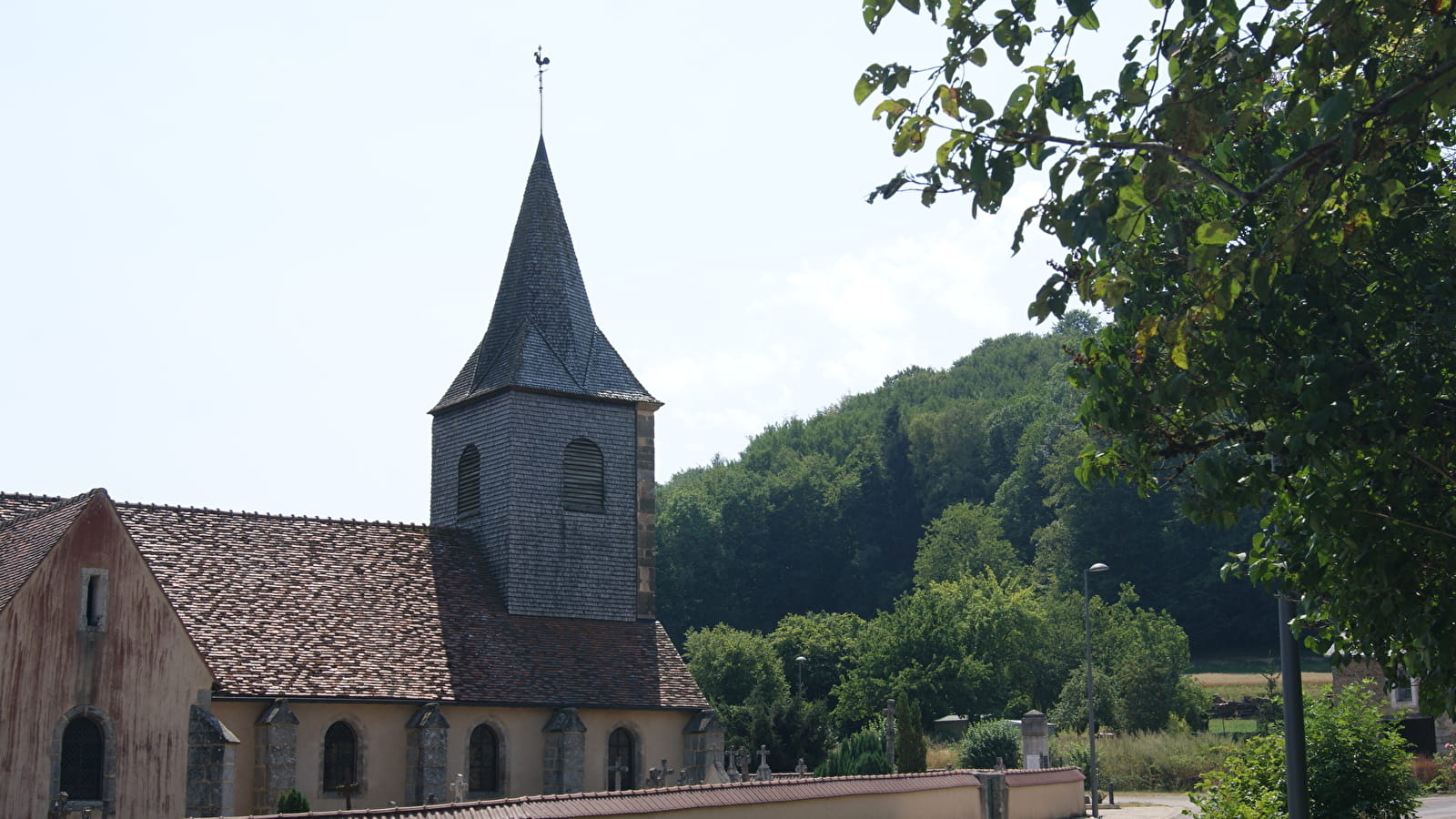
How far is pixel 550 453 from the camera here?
3638 centimetres

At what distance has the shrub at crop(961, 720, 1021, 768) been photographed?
44.2m

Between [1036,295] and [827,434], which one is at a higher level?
[827,434]

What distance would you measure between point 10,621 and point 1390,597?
2117 centimetres

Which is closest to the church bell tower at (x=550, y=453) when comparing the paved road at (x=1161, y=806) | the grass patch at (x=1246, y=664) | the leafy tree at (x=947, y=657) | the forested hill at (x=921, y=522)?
the paved road at (x=1161, y=806)

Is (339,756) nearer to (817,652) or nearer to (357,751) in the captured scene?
(357,751)

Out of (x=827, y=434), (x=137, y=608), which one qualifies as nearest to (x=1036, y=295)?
(x=137, y=608)

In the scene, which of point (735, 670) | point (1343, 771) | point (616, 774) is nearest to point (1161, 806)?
point (616, 774)

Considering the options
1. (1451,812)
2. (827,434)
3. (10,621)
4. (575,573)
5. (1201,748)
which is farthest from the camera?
(827,434)

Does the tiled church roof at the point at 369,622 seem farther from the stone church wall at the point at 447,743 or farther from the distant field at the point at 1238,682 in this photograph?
the distant field at the point at 1238,682

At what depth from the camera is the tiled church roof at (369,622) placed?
97.6ft

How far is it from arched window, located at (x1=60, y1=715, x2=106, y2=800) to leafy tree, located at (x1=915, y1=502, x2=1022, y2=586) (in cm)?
6677

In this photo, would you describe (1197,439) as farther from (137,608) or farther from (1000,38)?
(137,608)

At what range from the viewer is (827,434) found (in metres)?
122

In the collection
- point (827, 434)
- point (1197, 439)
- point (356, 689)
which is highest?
point (827, 434)
